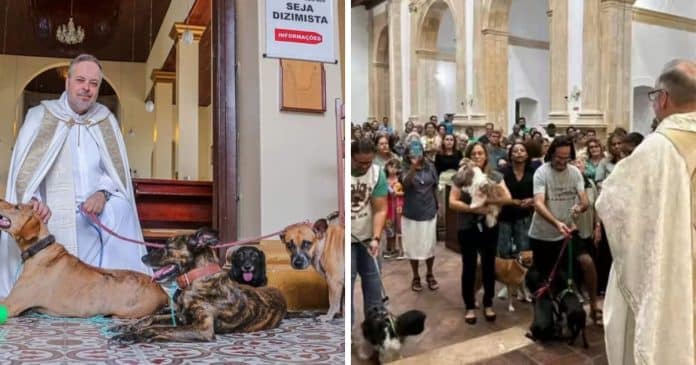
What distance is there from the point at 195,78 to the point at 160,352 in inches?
46.7

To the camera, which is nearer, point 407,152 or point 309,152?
point 407,152

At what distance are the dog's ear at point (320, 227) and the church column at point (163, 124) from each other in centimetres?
65

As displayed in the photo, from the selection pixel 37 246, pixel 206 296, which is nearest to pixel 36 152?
pixel 37 246

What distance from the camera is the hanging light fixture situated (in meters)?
2.98

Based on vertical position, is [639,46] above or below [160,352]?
above

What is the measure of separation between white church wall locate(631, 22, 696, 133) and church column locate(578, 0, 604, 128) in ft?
0.40

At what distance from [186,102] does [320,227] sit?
797 millimetres

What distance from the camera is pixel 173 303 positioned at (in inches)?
114

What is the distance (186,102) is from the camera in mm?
3100

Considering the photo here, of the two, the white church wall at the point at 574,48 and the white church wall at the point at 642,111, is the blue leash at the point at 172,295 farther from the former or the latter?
the white church wall at the point at 642,111

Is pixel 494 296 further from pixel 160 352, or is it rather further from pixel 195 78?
pixel 195 78

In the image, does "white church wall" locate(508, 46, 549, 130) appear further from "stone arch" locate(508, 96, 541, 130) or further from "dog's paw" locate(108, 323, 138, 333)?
"dog's paw" locate(108, 323, 138, 333)

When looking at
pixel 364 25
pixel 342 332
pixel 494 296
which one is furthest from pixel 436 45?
pixel 342 332

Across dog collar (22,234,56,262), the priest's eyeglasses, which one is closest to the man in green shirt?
the priest's eyeglasses
